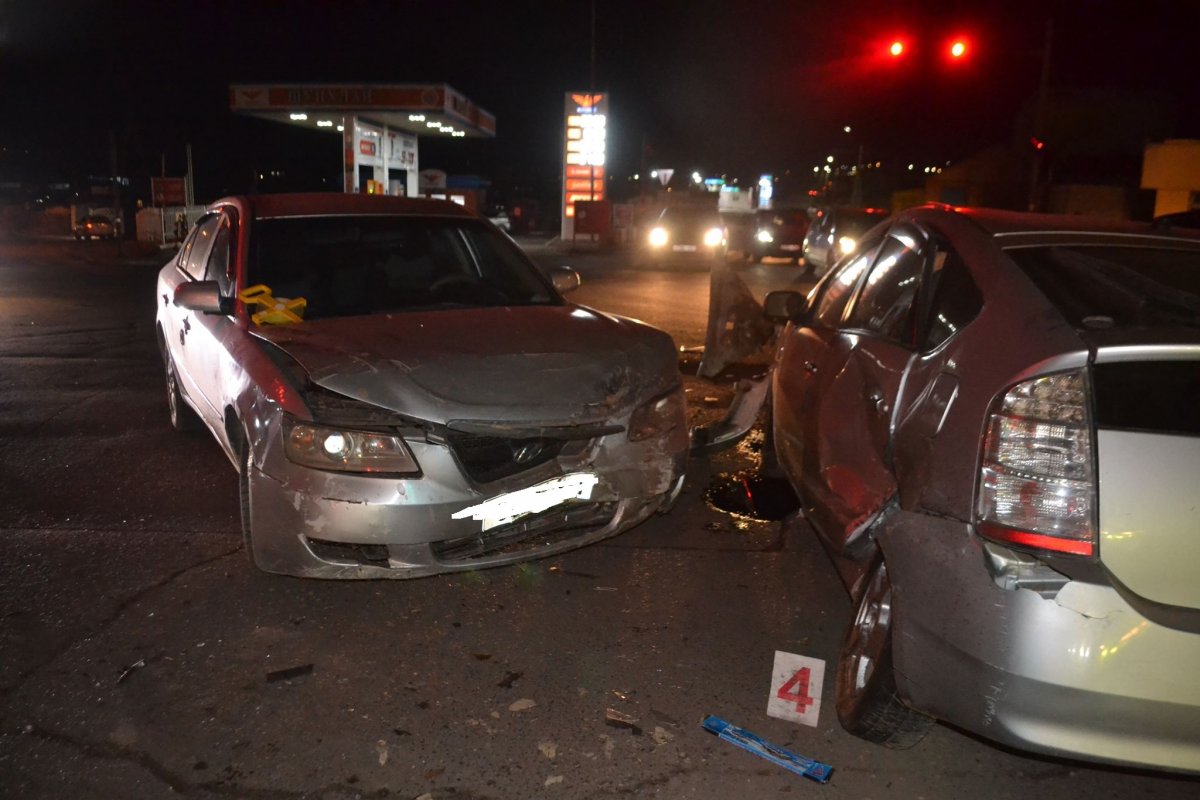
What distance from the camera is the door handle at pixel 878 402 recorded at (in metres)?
3.42

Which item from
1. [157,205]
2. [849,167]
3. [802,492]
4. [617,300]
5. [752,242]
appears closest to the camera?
[802,492]

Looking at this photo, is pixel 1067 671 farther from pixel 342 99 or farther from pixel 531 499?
pixel 342 99

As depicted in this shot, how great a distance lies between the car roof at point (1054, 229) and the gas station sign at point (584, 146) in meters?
38.3

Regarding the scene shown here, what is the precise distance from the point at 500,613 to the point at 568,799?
1.37 metres

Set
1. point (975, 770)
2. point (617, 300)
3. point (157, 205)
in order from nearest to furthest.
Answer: point (975, 770)
point (617, 300)
point (157, 205)

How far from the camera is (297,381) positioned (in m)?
4.06

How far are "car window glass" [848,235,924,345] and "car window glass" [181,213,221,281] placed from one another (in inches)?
152

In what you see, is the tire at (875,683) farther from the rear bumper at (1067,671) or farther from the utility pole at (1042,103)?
the utility pole at (1042,103)

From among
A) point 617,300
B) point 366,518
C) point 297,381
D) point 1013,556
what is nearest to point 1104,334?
point 1013,556

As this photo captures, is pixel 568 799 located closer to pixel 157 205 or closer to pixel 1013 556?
pixel 1013 556

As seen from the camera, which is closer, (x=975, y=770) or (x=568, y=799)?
(x=568, y=799)

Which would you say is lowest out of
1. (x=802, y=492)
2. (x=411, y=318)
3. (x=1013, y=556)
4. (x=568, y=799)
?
(x=568, y=799)

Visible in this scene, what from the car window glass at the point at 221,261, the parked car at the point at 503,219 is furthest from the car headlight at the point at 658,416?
the parked car at the point at 503,219

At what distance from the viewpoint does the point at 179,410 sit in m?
6.95
